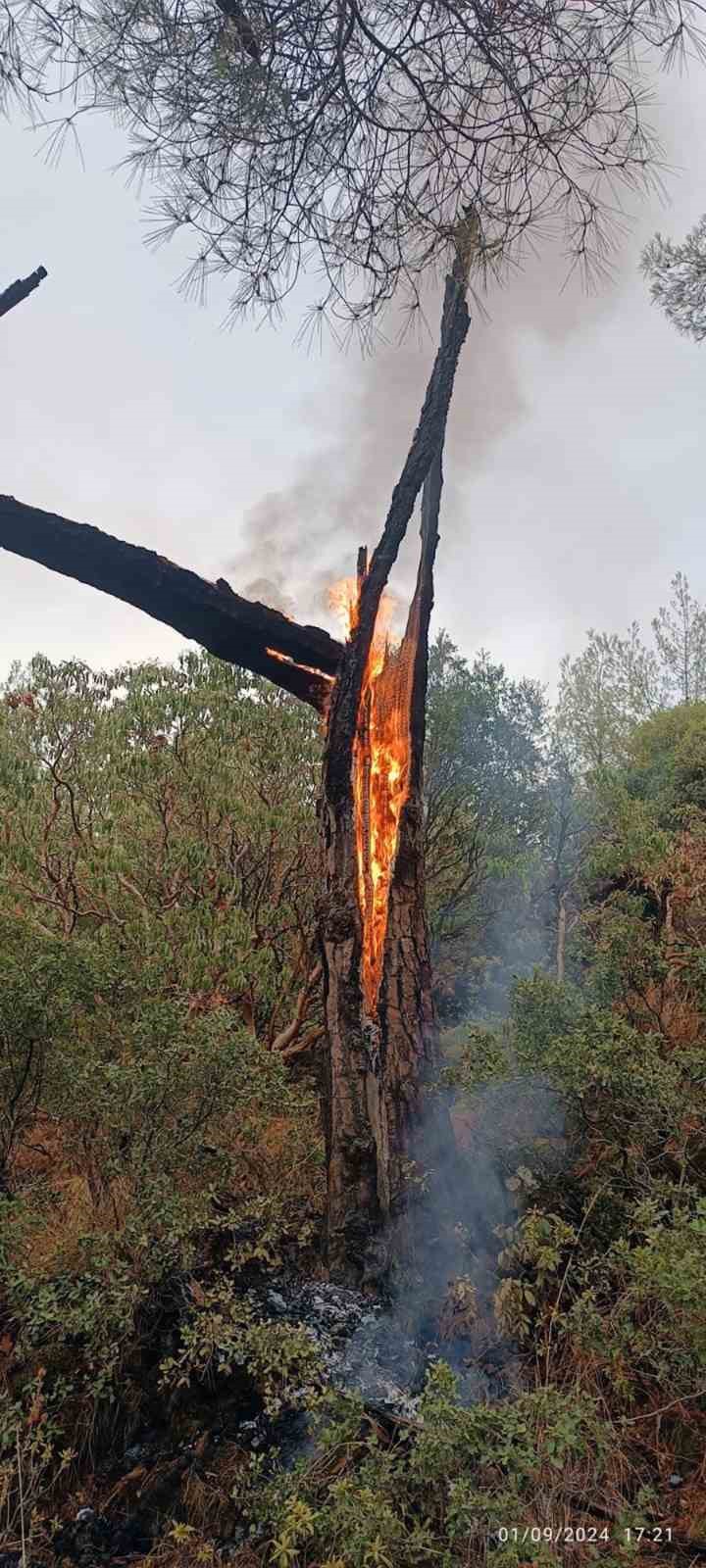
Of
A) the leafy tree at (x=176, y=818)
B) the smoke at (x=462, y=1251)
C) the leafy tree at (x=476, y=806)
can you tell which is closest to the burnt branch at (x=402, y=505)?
the smoke at (x=462, y=1251)

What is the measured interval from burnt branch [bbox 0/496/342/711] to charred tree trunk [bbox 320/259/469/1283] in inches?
11.8

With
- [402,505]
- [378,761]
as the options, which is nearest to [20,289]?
[402,505]

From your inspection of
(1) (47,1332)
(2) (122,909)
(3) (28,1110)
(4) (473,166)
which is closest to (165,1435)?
(1) (47,1332)

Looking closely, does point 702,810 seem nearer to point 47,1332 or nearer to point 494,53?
point 494,53

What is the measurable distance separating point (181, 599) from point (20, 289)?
5.66 ft

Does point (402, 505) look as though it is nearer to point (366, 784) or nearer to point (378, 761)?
point (378, 761)

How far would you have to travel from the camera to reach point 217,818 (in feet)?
27.4

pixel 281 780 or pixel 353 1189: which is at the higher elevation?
pixel 281 780

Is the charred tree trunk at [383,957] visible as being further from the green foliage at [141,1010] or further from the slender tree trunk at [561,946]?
the slender tree trunk at [561,946]

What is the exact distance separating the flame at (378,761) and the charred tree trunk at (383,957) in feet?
0.08

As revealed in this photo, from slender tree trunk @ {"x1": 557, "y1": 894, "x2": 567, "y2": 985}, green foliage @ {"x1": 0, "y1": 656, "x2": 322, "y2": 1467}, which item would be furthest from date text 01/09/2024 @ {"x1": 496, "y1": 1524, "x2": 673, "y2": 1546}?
slender tree trunk @ {"x1": 557, "y1": 894, "x2": 567, "y2": 985}

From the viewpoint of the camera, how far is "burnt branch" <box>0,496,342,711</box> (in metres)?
4.83

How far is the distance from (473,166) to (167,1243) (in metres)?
5.71

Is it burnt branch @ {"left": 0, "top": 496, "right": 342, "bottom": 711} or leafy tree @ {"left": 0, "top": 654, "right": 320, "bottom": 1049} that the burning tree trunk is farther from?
leafy tree @ {"left": 0, "top": 654, "right": 320, "bottom": 1049}
